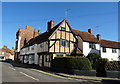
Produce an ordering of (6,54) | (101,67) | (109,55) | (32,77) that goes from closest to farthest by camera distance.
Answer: (32,77)
(101,67)
(109,55)
(6,54)

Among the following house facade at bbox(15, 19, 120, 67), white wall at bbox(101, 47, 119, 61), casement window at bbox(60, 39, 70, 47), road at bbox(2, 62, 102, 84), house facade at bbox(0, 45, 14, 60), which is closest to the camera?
road at bbox(2, 62, 102, 84)

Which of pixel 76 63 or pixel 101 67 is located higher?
pixel 76 63

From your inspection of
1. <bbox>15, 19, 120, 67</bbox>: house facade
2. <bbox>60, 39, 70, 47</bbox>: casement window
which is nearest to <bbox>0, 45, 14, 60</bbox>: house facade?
<bbox>15, 19, 120, 67</bbox>: house facade

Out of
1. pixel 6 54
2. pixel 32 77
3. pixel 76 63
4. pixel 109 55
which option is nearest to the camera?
pixel 32 77

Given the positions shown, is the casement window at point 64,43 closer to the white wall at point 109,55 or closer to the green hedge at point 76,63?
the green hedge at point 76,63

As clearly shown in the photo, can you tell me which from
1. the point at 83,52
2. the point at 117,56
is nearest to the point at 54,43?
the point at 83,52

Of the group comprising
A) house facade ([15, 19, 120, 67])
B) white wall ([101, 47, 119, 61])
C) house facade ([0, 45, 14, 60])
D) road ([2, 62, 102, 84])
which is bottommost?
house facade ([0, 45, 14, 60])

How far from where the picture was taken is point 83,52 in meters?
29.3

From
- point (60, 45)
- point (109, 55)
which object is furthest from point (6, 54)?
point (109, 55)

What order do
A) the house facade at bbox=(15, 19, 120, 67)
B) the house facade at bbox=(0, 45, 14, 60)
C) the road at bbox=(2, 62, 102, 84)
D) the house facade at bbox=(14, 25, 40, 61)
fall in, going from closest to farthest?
the road at bbox=(2, 62, 102, 84), the house facade at bbox=(15, 19, 120, 67), the house facade at bbox=(14, 25, 40, 61), the house facade at bbox=(0, 45, 14, 60)

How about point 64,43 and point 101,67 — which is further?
point 64,43

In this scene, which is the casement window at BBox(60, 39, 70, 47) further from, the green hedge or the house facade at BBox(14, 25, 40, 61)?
the house facade at BBox(14, 25, 40, 61)

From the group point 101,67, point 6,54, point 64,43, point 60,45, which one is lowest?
point 6,54

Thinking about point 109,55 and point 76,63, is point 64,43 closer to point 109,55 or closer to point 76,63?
point 76,63
